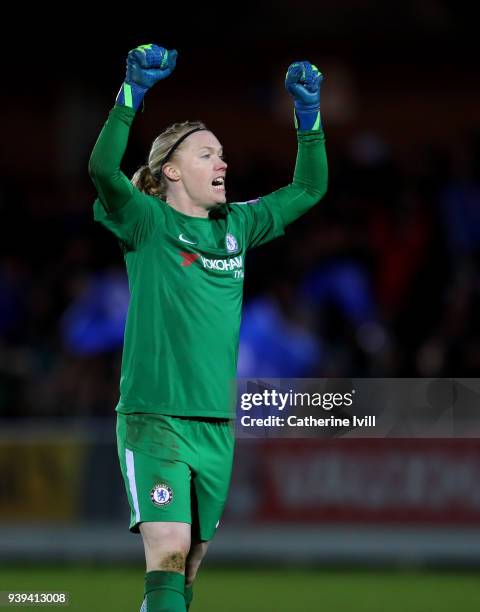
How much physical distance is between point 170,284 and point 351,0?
10.5 meters

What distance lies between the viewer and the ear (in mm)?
6586

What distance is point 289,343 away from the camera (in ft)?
39.7

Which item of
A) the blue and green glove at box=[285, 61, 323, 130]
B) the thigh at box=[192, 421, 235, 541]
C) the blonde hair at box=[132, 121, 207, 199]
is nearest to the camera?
the thigh at box=[192, 421, 235, 541]

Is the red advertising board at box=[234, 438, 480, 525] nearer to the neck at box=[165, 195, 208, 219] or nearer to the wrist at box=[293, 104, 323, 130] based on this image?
the wrist at box=[293, 104, 323, 130]

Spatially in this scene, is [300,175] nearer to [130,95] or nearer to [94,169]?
[130,95]

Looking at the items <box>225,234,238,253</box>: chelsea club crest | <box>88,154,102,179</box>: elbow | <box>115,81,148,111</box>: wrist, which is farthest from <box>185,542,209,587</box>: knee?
<box>115,81,148,111</box>: wrist

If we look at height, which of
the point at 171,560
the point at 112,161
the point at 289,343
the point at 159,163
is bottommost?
the point at 171,560

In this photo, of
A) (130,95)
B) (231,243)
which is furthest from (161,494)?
(130,95)

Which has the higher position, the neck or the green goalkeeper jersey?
the neck

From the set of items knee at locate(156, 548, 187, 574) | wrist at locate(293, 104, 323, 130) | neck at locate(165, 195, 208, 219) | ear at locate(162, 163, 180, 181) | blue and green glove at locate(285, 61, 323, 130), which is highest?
blue and green glove at locate(285, 61, 323, 130)

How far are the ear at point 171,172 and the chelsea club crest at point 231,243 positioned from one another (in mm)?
328

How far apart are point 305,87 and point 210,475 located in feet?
5.76

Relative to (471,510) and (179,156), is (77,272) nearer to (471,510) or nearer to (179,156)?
(471,510)

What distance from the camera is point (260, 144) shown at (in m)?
17.5
